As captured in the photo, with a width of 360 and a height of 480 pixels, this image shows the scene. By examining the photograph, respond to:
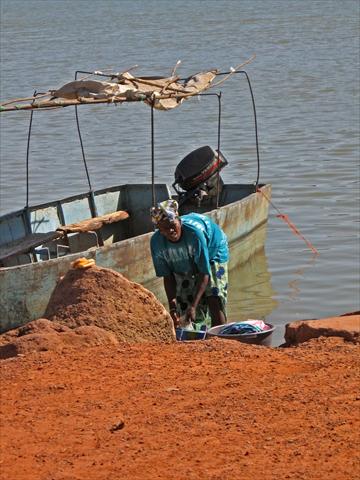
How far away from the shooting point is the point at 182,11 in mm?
54281

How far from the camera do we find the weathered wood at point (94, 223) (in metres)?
11.5

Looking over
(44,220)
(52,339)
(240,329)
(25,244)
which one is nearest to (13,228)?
(44,220)

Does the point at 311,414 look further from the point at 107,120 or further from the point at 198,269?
the point at 107,120

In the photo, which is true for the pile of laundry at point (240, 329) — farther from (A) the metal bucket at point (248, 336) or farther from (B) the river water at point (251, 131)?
(B) the river water at point (251, 131)

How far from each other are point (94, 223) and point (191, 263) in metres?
3.74

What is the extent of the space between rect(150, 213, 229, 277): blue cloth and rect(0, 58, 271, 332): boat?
171cm

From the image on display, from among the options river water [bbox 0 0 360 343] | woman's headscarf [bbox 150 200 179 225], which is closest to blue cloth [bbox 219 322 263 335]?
woman's headscarf [bbox 150 200 179 225]

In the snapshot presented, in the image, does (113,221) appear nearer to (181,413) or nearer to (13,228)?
(13,228)

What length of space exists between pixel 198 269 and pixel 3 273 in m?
2.09

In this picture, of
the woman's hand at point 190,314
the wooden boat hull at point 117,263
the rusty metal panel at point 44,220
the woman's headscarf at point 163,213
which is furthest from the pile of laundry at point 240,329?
the rusty metal panel at point 44,220

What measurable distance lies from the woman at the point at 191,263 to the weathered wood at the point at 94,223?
315cm

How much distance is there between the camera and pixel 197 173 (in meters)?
11.8

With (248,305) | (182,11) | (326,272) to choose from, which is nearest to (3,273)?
(248,305)

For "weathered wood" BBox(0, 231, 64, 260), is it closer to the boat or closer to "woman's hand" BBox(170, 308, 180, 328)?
the boat
